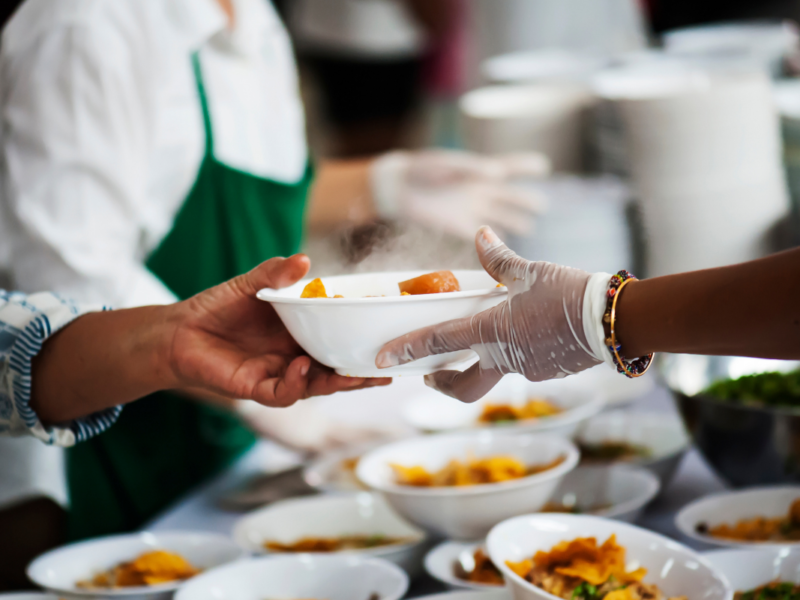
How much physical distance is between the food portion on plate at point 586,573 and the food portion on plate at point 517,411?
1.84ft

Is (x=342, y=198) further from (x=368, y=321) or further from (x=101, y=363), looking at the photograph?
(x=368, y=321)

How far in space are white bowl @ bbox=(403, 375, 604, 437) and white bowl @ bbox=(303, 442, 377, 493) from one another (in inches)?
4.6

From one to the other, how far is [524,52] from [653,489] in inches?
98.8

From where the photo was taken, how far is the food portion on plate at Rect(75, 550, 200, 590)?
38.5 inches

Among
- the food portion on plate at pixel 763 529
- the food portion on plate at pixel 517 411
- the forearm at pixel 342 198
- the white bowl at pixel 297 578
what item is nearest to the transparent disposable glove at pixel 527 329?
the white bowl at pixel 297 578

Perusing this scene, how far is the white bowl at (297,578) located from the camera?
0.90 metres

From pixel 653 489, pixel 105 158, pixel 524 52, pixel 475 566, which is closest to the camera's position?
pixel 475 566

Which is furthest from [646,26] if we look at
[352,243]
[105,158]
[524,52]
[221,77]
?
[105,158]

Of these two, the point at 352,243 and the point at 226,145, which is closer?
the point at 226,145

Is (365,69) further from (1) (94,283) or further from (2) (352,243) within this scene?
(1) (94,283)

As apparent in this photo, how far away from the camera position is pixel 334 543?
3.67ft

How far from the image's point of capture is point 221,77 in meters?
1.50

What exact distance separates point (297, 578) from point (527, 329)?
0.46 m

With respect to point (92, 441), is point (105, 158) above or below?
above
